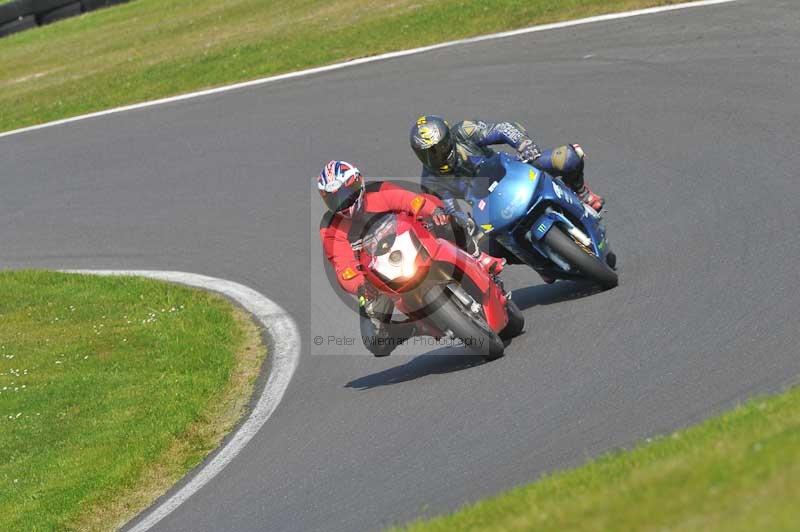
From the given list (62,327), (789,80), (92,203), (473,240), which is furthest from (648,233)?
(92,203)

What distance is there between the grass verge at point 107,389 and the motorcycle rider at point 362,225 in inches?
55.4

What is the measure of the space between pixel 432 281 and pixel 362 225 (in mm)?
774

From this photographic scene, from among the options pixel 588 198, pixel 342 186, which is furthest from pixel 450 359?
pixel 588 198

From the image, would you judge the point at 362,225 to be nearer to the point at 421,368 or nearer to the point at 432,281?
the point at 432,281

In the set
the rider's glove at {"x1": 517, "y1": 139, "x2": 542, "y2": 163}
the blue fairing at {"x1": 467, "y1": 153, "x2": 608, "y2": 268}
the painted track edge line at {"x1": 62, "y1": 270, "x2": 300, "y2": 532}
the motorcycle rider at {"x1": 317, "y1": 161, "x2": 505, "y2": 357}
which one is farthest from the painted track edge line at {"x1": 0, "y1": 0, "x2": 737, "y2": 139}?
the motorcycle rider at {"x1": 317, "y1": 161, "x2": 505, "y2": 357}

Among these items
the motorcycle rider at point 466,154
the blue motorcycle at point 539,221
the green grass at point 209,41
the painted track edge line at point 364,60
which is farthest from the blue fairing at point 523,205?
the green grass at point 209,41

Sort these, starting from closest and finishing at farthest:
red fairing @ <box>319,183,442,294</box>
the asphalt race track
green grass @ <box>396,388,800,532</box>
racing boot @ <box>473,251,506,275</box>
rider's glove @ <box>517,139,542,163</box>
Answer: green grass @ <box>396,388,800,532</box> < the asphalt race track < red fairing @ <box>319,183,442,294</box> < racing boot @ <box>473,251,506,275</box> < rider's glove @ <box>517,139,542,163</box>

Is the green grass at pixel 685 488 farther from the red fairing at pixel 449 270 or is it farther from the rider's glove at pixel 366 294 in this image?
the rider's glove at pixel 366 294

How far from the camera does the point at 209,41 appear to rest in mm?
25234

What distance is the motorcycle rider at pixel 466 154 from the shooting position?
952 cm

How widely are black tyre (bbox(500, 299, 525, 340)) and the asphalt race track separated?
102mm

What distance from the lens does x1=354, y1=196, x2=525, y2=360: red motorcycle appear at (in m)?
8.49

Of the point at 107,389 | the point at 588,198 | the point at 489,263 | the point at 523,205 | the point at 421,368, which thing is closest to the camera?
the point at 489,263

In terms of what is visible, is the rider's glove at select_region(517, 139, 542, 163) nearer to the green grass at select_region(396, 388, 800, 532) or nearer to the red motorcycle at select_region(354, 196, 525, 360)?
the red motorcycle at select_region(354, 196, 525, 360)
